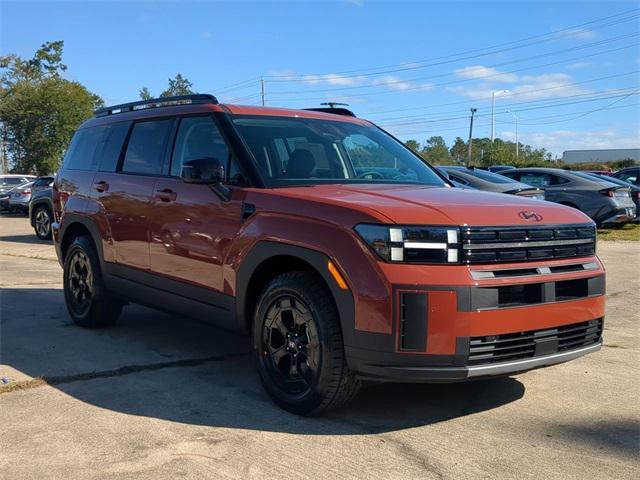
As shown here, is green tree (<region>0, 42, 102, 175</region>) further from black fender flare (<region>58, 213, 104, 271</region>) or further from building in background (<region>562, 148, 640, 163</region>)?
building in background (<region>562, 148, 640, 163</region>)

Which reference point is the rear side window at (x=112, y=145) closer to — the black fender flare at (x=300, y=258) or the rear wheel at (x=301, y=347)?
the black fender flare at (x=300, y=258)

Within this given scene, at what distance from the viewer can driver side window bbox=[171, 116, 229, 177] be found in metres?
4.46

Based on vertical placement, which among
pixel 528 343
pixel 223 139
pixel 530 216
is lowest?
pixel 528 343

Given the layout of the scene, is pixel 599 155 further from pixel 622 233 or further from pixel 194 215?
pixel 194 215

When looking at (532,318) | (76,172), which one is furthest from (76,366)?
(532,318)

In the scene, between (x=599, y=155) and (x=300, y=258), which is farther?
(x=599, y=155)

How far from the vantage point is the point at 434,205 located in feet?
12.2

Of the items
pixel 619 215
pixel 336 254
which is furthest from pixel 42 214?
pixel 336 254

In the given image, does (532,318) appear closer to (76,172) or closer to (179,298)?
(179,298)

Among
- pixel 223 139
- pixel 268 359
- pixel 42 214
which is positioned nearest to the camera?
pixel 268 359

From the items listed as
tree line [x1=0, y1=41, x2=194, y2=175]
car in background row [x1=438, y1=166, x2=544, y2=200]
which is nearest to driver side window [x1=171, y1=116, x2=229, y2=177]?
car in background row [x1=438, y1=166, x2=544, y2=200]

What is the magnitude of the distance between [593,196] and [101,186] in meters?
12.6

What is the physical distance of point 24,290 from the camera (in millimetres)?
8359

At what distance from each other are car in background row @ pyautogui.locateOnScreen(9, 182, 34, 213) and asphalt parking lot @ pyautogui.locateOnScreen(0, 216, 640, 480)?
2018 cm
